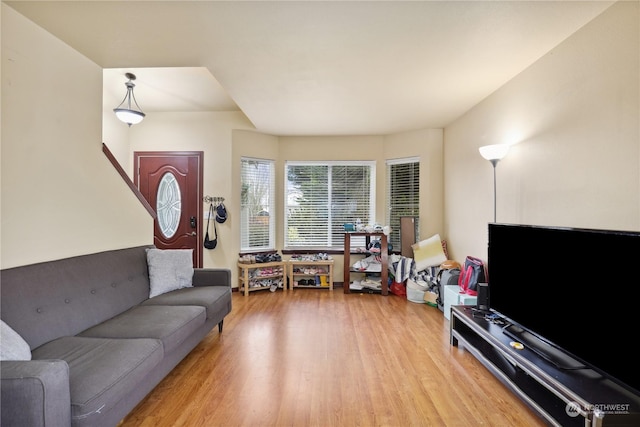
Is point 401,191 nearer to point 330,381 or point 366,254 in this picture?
point 366,254

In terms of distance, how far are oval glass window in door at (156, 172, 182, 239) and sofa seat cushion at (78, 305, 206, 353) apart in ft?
7.51

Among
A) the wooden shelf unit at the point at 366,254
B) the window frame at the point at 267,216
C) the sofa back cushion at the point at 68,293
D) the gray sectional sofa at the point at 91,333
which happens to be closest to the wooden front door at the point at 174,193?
the window frame at the point at 267,216

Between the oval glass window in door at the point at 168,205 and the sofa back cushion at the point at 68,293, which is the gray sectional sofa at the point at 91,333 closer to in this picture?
the sofa back cushion at the point at 68,293

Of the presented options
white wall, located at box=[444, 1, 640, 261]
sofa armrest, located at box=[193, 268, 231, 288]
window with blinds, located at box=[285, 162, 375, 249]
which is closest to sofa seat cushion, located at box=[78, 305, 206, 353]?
sofa armrest, located at box=[193, 268, 231, 288]

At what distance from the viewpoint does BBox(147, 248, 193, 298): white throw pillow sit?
271cm

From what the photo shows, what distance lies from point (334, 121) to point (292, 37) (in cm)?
198

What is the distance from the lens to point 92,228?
2.41 m

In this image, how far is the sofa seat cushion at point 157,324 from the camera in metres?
1.84

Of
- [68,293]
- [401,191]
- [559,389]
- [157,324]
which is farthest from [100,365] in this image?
[401,191]

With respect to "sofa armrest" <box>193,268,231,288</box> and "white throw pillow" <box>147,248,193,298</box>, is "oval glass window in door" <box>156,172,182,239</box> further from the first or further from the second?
"sofa armrest" <box>193,268,231,288</box>

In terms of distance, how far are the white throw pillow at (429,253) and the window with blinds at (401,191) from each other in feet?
0.99

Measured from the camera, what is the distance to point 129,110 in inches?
130

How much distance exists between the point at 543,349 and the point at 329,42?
2.58 metres

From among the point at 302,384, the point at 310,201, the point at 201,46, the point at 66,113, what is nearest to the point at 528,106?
the point at 201,46
